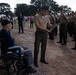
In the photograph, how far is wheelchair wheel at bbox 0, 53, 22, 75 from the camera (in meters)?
5.53

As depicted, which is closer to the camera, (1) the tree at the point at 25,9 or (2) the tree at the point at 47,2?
(1) the tree at the point at 25,9

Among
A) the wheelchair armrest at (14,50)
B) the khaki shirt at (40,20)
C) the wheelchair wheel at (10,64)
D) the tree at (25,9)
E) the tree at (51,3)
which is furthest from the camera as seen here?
the tree at (51,3)

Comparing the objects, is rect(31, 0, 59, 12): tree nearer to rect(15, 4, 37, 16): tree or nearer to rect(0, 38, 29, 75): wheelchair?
rect(15, 4, 37, 16): tree

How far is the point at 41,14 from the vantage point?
23.3 feet

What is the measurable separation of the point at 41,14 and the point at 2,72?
2.24 meters

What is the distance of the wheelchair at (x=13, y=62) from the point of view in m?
5.54

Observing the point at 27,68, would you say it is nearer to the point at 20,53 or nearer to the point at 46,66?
the point at 20,53

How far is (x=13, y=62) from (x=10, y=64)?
0.30 ft

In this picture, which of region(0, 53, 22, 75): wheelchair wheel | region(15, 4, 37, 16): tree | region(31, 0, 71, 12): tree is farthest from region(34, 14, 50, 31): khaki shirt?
region(31, 0, 71, 12): tree

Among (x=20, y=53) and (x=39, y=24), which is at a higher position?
(x=39, y=24)

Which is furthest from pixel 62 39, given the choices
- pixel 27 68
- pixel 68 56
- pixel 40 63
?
pixel 27 68

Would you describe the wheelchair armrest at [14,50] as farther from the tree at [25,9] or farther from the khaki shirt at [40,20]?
the tree at [25,9]

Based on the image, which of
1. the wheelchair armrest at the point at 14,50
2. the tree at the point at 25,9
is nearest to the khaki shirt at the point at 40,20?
the wheelchair armrest at the point at 14,50

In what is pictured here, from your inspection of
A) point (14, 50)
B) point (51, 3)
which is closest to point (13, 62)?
point (14, 50)
